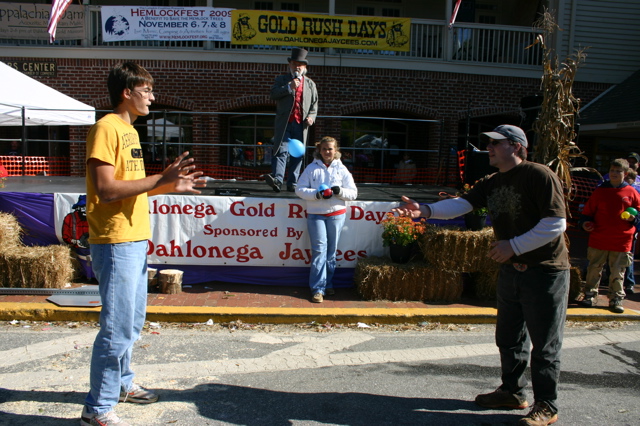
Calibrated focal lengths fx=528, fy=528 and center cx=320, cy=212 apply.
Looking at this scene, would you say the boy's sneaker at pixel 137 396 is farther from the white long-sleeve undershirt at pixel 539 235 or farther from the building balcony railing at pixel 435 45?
the building balcony railing at pixel 435 45

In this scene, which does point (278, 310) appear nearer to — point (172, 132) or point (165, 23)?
point (165, 23)

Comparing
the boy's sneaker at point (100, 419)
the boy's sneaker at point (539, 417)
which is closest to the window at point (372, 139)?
the boy's sneaker at point (539, 417)

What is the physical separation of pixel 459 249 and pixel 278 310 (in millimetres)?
2230

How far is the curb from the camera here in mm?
5492

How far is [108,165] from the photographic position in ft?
9.40

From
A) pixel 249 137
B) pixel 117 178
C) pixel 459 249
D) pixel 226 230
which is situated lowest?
pixel 459 249

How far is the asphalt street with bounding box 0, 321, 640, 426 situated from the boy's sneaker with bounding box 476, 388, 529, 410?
0.15 feet

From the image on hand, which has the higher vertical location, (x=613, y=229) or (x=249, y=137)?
(x=249, y=137)

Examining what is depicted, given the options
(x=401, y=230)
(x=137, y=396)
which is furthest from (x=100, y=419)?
(x=401, y=230)

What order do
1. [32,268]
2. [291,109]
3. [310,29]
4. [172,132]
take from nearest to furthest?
[32,268] → [291,109] → [310,29] → [172,132]

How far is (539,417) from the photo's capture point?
10.8 ft

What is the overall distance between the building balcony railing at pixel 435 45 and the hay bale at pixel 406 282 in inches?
365

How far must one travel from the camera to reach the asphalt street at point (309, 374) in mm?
3459

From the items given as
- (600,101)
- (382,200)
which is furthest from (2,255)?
(600,101)
